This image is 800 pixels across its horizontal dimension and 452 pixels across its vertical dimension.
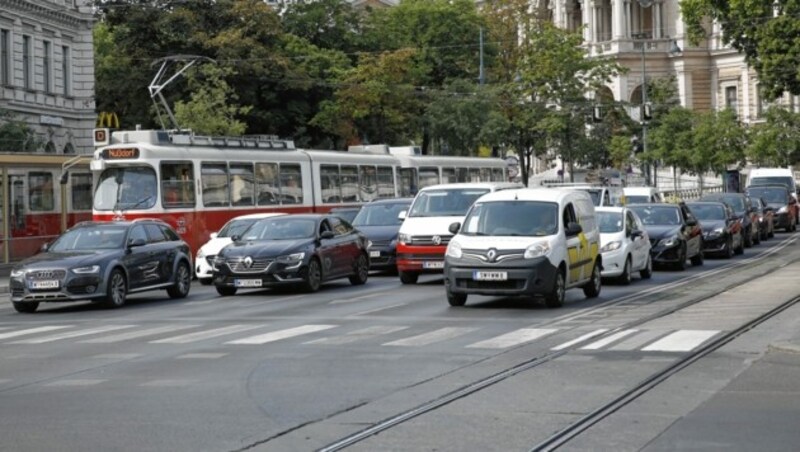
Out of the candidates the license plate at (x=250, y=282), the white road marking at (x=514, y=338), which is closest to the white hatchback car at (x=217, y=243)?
the license plate at (x=250, y=282)

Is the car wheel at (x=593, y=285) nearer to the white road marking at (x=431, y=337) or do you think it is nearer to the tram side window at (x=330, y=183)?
the white road marking at (x=431, y=337)

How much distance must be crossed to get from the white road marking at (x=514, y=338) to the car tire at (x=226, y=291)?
1017cm

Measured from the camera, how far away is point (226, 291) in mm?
28062

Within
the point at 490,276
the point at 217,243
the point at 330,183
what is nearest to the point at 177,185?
the point at 217,243

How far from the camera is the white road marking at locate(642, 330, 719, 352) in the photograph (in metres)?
16.2

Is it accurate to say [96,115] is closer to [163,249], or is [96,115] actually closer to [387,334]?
[163,249]

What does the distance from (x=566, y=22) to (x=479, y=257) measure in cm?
9753

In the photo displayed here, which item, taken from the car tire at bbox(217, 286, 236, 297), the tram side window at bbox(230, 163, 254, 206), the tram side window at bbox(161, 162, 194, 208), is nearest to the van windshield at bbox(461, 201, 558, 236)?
the car tire at bbox(217, 286, 236, 297)

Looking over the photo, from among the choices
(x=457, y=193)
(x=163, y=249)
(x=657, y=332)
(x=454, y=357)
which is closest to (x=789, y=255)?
(x=457, y=193)

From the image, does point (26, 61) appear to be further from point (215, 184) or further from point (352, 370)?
point (352, 370)

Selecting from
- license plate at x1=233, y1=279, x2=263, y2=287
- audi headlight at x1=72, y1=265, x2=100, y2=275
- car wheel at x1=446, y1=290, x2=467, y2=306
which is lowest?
car wheel at x1=446, y1=290, x2=467, y2=306

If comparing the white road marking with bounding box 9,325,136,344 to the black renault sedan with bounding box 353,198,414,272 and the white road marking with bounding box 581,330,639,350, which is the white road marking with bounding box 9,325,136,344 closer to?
the white road marking with bounding box 581,330,639,350

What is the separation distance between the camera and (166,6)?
70.4 m

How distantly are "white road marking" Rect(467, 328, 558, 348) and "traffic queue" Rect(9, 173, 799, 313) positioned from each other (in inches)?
128
